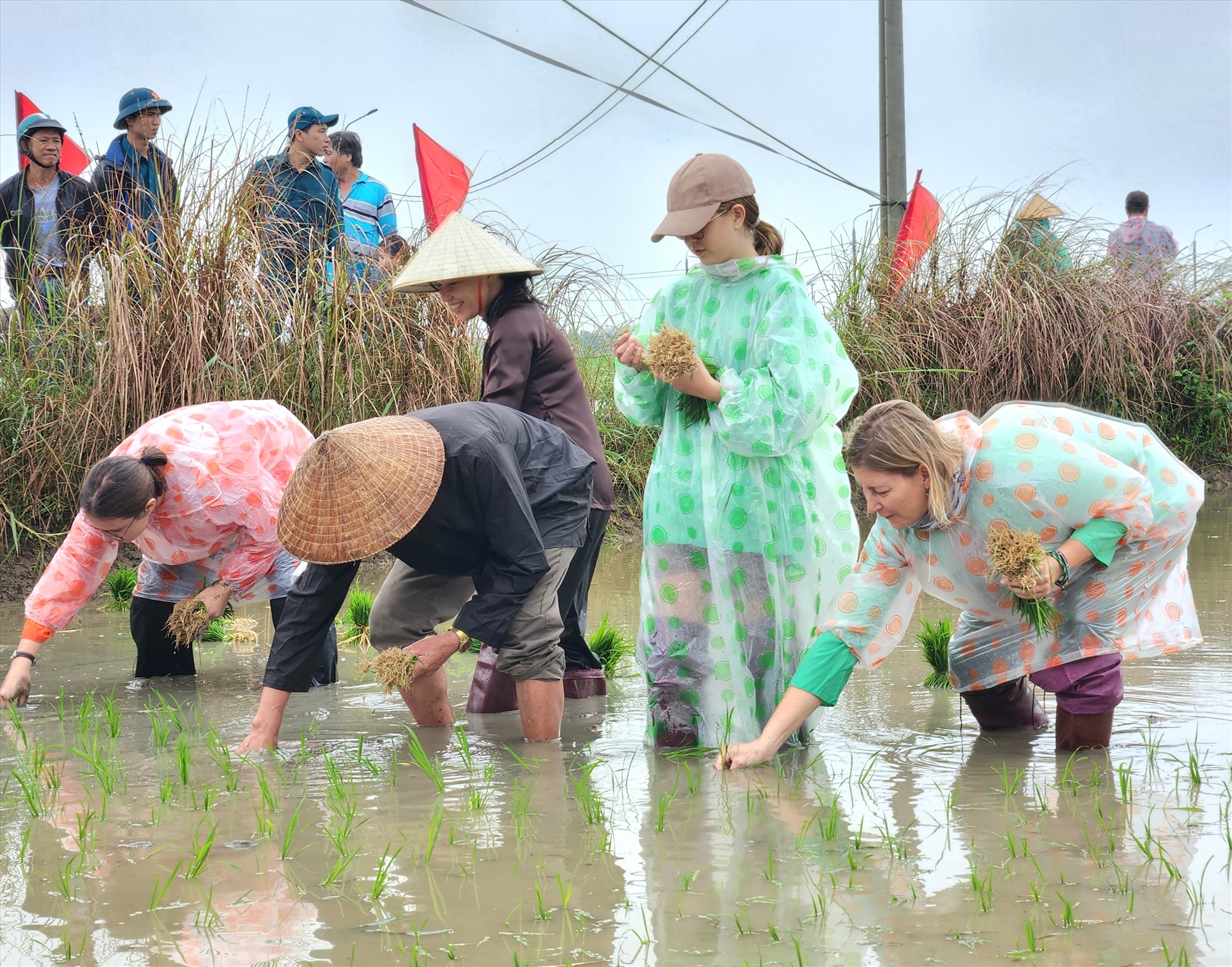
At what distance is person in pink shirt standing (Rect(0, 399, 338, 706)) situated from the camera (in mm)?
4258

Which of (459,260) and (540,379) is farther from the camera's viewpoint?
(540,379)

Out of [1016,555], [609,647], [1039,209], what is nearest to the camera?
[1016,555]

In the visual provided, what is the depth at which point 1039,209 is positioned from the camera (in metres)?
10.1

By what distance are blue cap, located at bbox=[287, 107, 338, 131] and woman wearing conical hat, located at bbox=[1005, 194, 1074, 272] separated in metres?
5.53

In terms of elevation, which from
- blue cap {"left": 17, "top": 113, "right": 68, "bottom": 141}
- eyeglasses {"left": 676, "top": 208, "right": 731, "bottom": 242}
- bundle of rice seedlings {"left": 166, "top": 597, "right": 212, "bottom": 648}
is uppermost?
blue cap {"left": 17, "top": 113, "right": 68, "bottom": 141}

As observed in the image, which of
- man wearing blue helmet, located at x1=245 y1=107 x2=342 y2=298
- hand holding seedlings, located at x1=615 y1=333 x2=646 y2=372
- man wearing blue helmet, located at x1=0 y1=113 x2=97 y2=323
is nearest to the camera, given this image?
hand holding seedlings, located at x1=615 y1=333 x2=646 y2=372

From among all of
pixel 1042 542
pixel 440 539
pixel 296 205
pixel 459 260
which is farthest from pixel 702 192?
pixel 296 205

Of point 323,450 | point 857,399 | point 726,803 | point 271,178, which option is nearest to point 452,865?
point 726,803

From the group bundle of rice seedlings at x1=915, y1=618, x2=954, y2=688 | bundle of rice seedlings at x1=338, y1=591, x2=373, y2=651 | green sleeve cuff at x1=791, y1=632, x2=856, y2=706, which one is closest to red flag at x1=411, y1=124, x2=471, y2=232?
bundle of rice seedlings at x1=338, y1=591, x2=373, y2=651

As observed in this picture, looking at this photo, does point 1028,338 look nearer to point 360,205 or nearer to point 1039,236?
point 1039,236

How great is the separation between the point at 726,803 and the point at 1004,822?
660mm

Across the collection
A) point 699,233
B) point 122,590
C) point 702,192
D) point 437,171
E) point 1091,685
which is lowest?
point 1091,685

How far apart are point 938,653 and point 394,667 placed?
2.12m

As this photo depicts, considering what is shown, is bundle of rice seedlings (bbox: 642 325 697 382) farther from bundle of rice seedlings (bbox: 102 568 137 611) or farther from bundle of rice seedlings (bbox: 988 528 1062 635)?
bundle of rice seedlings (bbox: 102 568 137 611)
